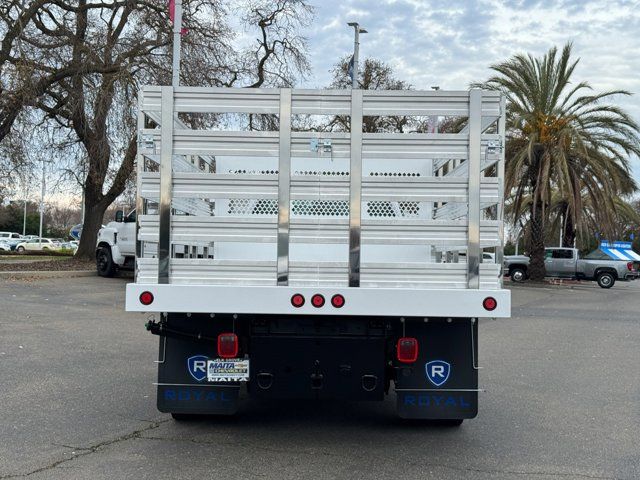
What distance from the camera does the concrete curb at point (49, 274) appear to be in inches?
773

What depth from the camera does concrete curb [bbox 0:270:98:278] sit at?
19625 millimetres

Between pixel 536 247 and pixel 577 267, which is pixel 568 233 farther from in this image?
pixel 536 247

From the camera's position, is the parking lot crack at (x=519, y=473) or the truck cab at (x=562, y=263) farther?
the truck cab at (x=562, y=263)

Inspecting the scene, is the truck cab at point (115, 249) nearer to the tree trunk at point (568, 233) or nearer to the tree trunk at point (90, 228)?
the tree trunk at point (90, 228)

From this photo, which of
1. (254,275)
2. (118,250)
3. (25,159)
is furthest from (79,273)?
(254,275)

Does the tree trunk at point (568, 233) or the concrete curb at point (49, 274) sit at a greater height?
the tree trunk at point (568, 233)

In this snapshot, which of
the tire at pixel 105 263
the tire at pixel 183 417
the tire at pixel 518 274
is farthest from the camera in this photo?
the tire at pixel 518 274

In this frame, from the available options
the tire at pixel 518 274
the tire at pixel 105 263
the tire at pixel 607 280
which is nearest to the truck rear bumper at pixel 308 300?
the tire at pixel 105 263

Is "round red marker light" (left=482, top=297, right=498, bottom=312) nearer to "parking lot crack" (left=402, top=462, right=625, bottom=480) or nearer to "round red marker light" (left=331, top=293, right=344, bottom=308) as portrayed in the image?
"round red marker light" (left=331, top=293, right=344, bottom=308)

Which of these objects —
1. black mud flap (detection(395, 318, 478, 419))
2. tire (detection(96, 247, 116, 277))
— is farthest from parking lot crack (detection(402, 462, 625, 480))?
tire (detection(96, 247, 116, 277))

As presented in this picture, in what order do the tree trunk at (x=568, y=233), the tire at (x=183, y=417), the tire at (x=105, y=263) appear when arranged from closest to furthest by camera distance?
the tire at (x=183, y=417) < the tire at (x=105, y=263) < the tree trunk at (x=568, y=233)

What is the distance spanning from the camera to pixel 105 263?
20.8 meters

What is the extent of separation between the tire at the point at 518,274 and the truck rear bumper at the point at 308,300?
91.2 ft

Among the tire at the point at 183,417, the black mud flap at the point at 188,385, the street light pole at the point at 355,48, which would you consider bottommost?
the tire at the point at 183,417
